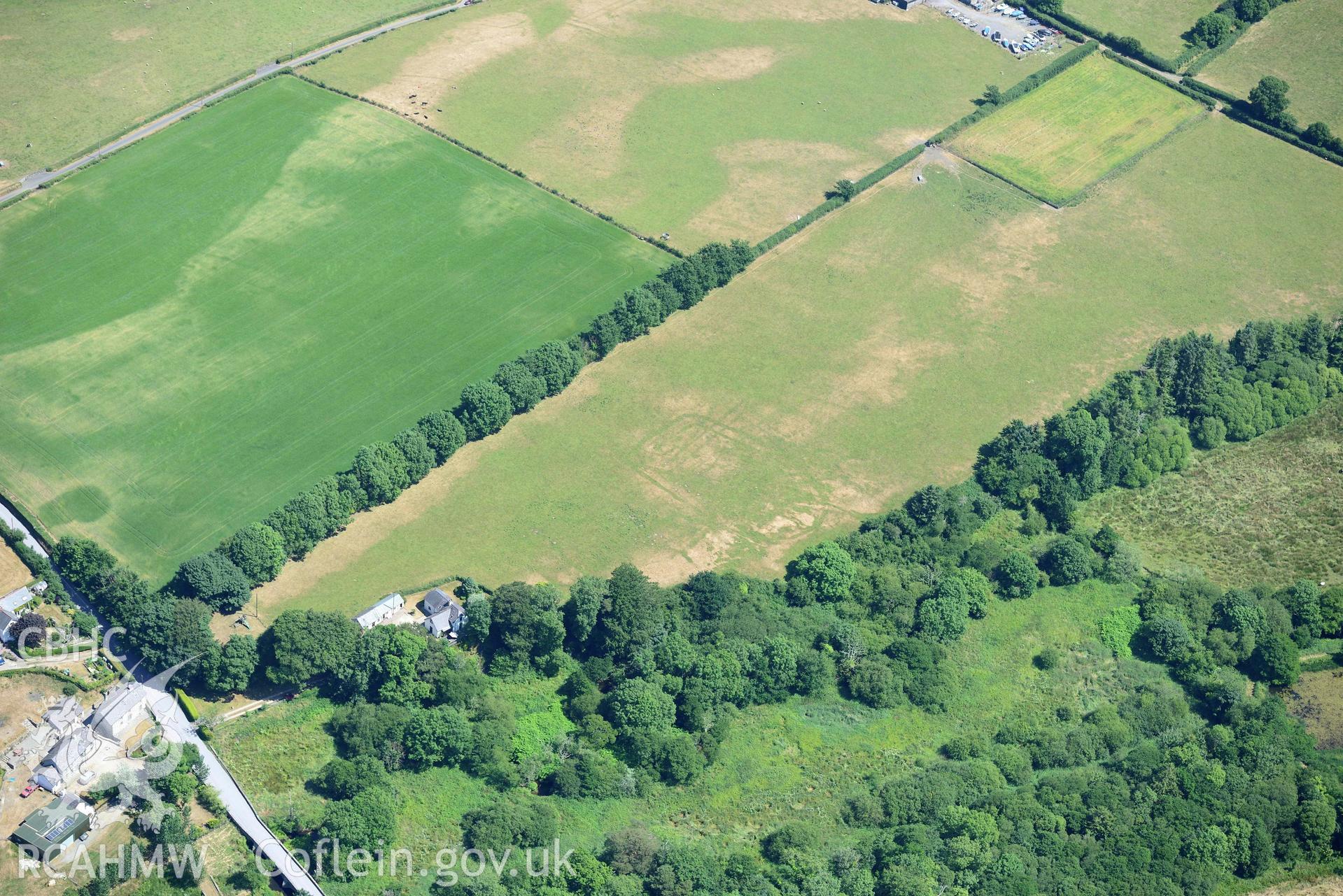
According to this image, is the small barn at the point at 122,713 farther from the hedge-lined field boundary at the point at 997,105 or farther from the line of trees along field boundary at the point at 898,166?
the hedge-lined field boundary at the point at 997,105

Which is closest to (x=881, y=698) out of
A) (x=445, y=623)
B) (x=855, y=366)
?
(x=445, y=623)

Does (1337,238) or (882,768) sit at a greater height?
(1337,238)

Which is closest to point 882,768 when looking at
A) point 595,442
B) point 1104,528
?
point 1104,528

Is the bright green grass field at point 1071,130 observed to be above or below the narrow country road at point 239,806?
above

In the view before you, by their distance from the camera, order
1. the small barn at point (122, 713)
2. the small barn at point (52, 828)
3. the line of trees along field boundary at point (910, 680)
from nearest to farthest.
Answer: the small barn at point (52, 828) < the line of trees along field boundary at point (910, 680) < the small barn at point (122, 713)

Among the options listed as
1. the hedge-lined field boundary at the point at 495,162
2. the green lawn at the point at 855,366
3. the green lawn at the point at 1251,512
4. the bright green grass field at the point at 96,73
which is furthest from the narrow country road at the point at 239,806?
the bright green grass field at the point at 96,73

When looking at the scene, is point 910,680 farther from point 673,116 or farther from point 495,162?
point 673,116

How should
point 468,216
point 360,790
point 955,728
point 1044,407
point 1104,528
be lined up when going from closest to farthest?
point 360,790 → point 955,728 → point 1104,528 → point 1044,407 → point 468,216

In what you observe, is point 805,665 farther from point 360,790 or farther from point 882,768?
point 360,790
